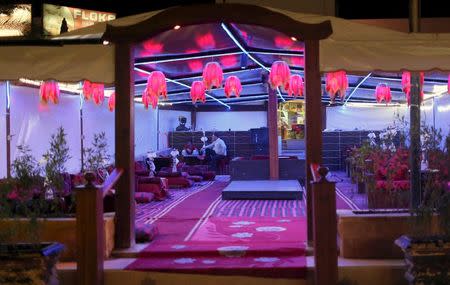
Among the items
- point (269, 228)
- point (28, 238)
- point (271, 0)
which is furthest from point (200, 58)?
point (28, 238)

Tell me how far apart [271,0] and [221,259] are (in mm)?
6354

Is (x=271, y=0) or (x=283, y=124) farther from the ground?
(x=271, y=0)

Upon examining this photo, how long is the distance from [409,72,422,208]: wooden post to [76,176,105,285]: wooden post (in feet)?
11.1

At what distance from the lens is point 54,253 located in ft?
18.0

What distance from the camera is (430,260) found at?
5.32m

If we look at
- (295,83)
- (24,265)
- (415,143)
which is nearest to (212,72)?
(295,83)

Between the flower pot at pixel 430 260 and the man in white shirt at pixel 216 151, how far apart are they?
1397 cm

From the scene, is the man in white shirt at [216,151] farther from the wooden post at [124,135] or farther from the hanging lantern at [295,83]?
the wooden post at [124,135]

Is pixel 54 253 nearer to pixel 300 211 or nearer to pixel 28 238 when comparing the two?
pixel 28 238

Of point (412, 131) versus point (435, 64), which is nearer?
point (412, 131)

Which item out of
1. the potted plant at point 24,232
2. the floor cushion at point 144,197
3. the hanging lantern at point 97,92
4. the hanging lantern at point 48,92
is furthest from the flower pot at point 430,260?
the hanging lantern at point 97,92

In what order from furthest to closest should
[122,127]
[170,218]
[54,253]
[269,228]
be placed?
[170,218]
[269,228]
[122,127]
[54,253]

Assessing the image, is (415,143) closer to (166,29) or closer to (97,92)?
(166,29)

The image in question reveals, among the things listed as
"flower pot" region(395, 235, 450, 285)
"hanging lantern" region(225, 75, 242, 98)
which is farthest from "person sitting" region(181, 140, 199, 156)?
"flower pot" region(395, 235, 450, 285)
